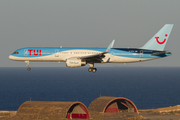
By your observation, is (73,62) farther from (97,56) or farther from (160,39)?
(160,39)

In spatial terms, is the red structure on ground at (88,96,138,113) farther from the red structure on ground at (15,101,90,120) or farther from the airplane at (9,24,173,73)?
the airplane at (9,24,173,73)

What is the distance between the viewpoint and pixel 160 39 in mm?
87188

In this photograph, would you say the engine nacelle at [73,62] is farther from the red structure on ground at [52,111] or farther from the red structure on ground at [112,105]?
the red structure on ground at [112,105]

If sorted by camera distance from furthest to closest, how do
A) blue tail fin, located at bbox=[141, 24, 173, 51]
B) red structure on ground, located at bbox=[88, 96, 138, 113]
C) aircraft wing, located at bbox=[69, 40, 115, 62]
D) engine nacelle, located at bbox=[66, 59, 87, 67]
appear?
Answer: red structure on ground, located at bbox=[88, 96, 138, 113], blue tail fin, located at bbox=[141, 24, 173, 51], engine nacelle, located at bbox=[66, 59, 87, 67], aircraft wing, located at bbox=[69, 40, 115, 62]

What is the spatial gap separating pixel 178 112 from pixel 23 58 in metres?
51.4

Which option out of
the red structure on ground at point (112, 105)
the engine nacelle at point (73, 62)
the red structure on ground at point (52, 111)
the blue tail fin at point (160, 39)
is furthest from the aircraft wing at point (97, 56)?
the red structure on ground at point (112, 105)

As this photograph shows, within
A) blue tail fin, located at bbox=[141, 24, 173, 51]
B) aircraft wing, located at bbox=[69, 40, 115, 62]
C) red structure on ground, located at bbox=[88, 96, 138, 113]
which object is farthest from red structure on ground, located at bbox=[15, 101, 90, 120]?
blue tail fin, located at bbox=[141, 24, 173, 51]

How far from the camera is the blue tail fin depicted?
85869 millimetres

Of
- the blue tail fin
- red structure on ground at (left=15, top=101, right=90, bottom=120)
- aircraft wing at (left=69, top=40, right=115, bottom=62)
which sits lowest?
red structure on ground at (left=15, top=101, right=90, bottom=120)

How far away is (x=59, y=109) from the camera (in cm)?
7694

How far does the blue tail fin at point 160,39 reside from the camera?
85.9 metres

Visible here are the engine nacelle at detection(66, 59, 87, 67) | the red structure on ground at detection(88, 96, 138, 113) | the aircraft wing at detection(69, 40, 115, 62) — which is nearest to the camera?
the aircraft wing at detection(69, 40, 115, 62)

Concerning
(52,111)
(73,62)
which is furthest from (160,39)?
(52,111)

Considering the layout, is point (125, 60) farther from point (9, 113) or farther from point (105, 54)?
point (9, 113)
